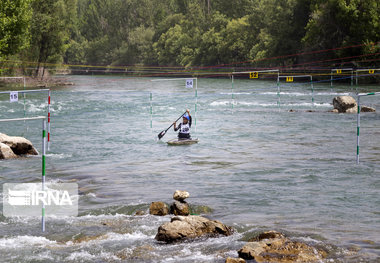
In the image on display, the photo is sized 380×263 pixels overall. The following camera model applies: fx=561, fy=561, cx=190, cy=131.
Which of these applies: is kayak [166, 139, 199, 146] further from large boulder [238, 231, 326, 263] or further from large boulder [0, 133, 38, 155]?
large boulder [238, 231, 326, 263]

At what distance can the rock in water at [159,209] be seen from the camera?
13.5m

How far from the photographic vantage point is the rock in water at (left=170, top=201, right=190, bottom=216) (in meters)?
13.6

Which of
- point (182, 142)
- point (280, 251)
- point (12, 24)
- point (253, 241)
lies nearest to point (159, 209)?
point (253, 241)

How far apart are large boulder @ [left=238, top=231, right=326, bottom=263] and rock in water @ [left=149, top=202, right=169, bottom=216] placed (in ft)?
10.5

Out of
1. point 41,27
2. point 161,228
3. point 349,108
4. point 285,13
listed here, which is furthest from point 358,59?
point 161,228

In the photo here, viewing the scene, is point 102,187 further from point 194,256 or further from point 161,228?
point 194,256

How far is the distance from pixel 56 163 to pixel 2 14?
38069mm

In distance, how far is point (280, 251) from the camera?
409 inches

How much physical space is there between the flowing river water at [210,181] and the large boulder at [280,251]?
0.31m

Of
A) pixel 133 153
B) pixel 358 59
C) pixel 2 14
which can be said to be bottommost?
pixel 133 153

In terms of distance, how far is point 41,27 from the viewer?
2734 inches

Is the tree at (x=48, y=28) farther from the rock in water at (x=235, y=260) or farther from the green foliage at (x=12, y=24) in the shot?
the rock in water at (x=235, y=260)

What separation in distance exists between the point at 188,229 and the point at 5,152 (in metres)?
11.9

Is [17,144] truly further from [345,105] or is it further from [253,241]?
[345,105]
